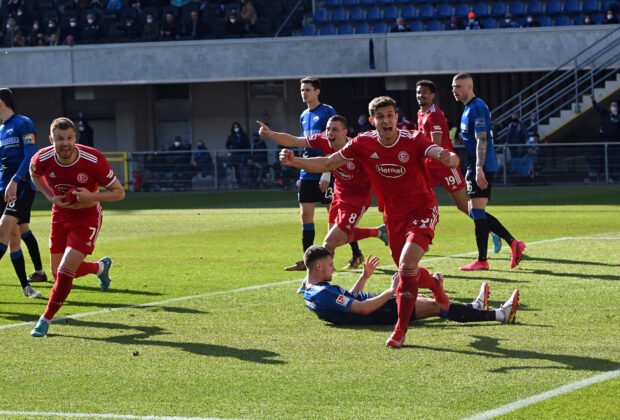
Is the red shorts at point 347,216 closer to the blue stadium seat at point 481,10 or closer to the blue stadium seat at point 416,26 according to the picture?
the blue stadium seat at point 416,26

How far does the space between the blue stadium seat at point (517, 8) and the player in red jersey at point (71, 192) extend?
1007 inches

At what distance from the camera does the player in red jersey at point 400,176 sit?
775 cm

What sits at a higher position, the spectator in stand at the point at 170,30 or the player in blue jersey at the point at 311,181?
the spectator in stand at the point at 170,30

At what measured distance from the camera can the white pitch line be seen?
18.1 ft

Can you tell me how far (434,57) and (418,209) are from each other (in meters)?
23.9

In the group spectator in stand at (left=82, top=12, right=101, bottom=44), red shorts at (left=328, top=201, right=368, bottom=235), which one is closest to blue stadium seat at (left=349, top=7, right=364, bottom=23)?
spectator in stand at (left=82, top=12, right=101, bottom=44)

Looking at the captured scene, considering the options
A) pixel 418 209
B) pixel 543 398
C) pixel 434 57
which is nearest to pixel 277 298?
pixel 418 209

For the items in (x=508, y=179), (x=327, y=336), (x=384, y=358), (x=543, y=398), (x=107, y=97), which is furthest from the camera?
(x=107, y=97)

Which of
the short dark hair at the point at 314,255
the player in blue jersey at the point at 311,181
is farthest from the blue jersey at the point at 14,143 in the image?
the short dark hair at the point at 314,255

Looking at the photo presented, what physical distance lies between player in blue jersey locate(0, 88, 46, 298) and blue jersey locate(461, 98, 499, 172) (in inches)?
193

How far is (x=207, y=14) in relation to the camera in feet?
116

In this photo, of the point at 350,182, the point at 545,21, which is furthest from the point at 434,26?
the point at 350,182

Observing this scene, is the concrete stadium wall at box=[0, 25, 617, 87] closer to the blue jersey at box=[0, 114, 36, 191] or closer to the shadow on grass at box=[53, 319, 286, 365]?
the blue jersey at box=[0, 114, 36, 191]

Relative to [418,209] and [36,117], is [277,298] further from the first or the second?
[36,117]
